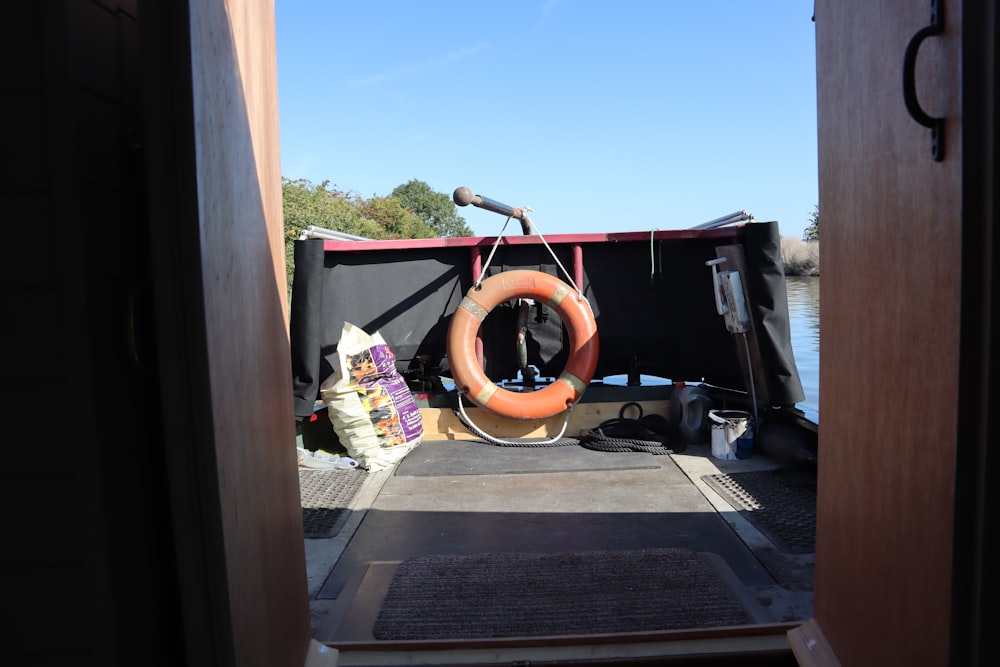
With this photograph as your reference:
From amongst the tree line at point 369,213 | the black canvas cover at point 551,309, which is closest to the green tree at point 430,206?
the tree line at point 369,213

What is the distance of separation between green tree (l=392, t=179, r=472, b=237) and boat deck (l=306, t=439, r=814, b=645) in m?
31.4

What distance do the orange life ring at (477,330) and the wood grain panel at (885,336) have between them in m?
2.20

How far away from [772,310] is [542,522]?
5.25 feet

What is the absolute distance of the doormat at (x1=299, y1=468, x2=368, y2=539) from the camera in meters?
2.37

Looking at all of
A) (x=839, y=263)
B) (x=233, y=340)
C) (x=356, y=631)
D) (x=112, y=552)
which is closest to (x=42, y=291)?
(x=233, y=340)

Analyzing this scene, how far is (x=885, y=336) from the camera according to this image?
1.00 meters

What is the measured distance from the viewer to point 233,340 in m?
0.92

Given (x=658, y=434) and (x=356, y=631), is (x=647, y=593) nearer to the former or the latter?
(x=356, y=631)

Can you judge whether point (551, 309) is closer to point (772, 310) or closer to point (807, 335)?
point (772, 310)

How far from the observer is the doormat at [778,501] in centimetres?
211

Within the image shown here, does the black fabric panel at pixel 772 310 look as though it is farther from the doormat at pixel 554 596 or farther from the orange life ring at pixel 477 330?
the doormat at pixel 554 596

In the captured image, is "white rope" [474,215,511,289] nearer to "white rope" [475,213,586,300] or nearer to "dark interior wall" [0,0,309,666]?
"white rope" [475,213,586,300]

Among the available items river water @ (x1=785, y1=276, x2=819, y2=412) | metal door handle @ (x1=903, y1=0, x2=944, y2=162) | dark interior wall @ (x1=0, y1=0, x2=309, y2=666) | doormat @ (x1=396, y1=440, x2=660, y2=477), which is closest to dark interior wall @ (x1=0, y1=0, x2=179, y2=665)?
dark interior wall @ (x1=0, y1=0, x2=309, y2=666)

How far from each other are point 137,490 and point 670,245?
322 centimetres
